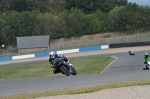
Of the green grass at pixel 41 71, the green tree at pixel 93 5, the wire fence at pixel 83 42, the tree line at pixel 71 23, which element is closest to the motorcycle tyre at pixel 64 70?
the green grass at pixel 41 71

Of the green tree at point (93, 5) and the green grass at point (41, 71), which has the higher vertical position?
the green tree at point (93, 5)

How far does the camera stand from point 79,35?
78.0 metres

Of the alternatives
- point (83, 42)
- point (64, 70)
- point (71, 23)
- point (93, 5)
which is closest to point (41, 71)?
point (64, 70)

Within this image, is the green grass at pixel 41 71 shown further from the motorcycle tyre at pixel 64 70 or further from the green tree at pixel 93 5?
the green tree at pixel 93 5

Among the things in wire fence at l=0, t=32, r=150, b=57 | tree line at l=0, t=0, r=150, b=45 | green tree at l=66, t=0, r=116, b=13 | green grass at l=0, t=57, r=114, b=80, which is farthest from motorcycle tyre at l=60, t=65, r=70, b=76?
green tree at l=66, t=0, r=116, b=13

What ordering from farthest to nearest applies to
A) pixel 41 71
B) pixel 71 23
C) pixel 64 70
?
1. pixel 71 23
2. pixel 41 71
3. pixel 64 70

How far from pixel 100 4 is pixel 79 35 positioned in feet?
109

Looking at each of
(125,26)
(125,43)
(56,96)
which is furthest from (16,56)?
(56,96)

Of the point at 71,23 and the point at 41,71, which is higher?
the point at 71,23

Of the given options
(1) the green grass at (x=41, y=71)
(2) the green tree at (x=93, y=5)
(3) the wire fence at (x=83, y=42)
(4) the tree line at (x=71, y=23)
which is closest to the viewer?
(1) the green grass at (x=41, y=71)

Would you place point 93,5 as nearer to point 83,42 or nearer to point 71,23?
point 71,23

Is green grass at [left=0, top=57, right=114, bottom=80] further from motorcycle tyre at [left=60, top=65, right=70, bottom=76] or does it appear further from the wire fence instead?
the wire fence

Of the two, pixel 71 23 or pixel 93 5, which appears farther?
pixel 93 5

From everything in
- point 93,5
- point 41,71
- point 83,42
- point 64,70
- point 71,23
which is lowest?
point 41,71
